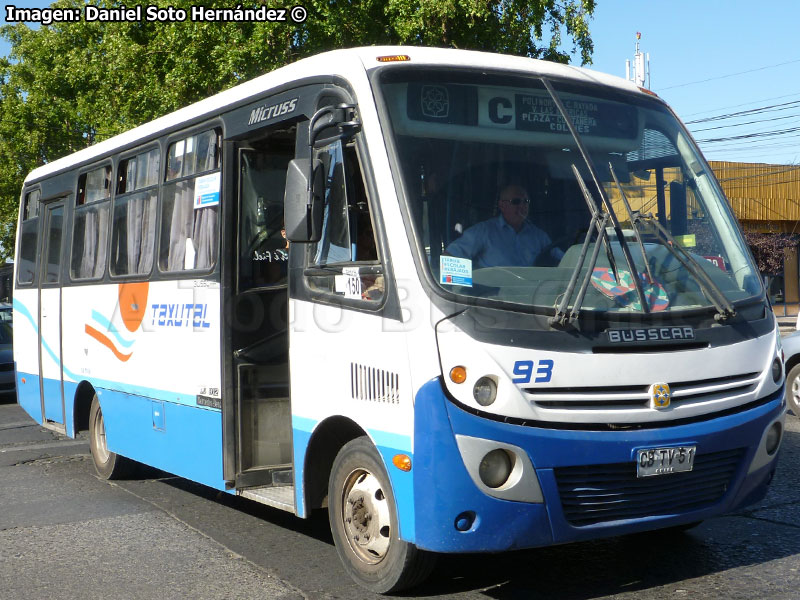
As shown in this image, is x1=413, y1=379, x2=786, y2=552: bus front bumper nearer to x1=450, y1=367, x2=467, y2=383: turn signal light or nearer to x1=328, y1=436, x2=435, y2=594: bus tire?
x1=450, y1=367, x2=467, y2=383: turn signal light

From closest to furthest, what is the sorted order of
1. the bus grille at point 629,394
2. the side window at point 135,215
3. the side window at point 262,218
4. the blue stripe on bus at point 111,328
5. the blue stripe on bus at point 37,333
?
1. the bus grille at point 629,394
2. the side window at point 262,218
3. the side window at point 135,215
4. the blue stripe on bus at point 111,328
5. the blue stripe on bus at point 37,333

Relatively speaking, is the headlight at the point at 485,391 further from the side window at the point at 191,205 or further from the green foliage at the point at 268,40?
the green foliage at the point at 268,40

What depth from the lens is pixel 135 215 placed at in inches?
326

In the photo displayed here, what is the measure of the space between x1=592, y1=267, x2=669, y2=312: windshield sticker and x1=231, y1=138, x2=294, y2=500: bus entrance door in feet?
8.17

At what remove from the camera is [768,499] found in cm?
726

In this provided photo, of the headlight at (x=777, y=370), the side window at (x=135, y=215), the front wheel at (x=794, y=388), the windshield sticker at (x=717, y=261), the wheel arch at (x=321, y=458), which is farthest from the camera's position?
the front wheel at (x=794, y=388)

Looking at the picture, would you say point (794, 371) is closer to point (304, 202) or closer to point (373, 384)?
point (373, 384)

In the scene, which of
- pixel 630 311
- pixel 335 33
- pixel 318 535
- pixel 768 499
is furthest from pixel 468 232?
pixel 335 33

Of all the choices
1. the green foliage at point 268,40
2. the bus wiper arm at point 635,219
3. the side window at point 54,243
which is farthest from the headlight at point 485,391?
the green foliage at point 268,40

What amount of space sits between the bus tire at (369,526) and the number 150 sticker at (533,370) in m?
0.88

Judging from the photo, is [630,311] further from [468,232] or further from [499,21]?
[499,21]

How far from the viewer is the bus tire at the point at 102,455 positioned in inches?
353

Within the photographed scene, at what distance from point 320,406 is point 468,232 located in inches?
52.6

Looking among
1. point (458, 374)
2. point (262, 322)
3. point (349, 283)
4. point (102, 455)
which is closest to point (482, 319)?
point (458, 374)
